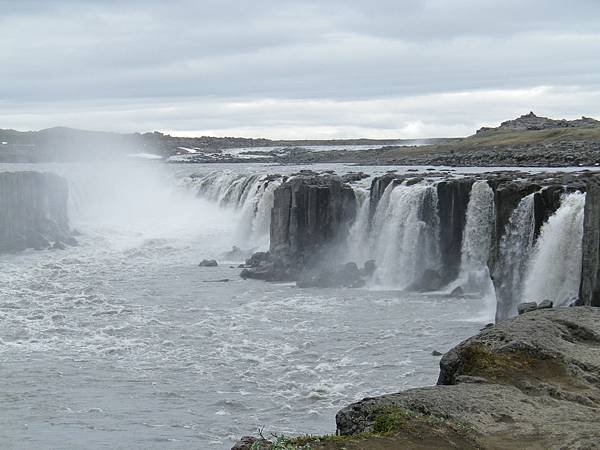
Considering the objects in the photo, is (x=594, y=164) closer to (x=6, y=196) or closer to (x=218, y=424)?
(x=6, y=196)

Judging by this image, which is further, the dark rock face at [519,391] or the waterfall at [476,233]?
the waterfall at [476,233]

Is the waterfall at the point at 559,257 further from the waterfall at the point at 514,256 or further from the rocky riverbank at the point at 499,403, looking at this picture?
the rocky riverbank at the point at 499,403

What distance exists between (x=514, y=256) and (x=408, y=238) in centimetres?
1048

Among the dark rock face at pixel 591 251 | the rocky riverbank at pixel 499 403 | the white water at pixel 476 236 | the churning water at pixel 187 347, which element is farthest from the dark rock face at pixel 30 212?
the rocky riverbank at pixel 499 403

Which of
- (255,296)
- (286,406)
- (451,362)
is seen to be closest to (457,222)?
(255,296)

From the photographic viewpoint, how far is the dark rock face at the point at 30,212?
54844 millimetres

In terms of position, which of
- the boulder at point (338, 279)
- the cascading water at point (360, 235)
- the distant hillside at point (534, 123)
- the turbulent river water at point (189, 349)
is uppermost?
the distant hillside at point (534, 123)

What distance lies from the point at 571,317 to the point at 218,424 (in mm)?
8812

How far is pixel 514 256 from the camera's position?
3200 centimetres

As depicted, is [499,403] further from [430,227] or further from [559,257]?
[430,227]

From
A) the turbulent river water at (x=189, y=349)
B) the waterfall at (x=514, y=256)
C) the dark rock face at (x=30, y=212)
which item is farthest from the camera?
the dark rock face at (x=30, y=212)

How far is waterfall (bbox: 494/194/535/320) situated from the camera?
31.1 m

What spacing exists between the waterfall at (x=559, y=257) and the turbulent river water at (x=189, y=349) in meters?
2.68

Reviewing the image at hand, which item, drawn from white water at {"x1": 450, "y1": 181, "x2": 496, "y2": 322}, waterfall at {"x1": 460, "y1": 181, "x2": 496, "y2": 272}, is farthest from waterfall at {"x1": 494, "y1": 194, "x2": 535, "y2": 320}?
waterfall at {"x1": 460, "y1": 181, "x2": 496, "y2": 272}
